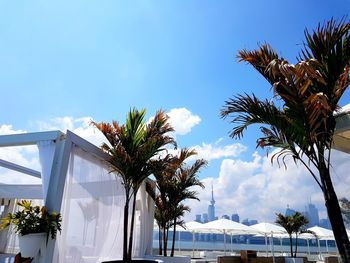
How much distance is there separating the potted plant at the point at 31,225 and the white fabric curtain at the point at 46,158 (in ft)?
1.61

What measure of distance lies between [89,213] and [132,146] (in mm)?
1505

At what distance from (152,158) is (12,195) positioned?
753 cm

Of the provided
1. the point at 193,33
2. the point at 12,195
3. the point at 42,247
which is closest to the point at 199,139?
the point at 193,33

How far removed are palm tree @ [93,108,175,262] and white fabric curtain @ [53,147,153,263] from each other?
57 centimetres

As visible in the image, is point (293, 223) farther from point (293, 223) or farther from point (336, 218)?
point (336, 218)

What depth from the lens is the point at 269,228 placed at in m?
14.6

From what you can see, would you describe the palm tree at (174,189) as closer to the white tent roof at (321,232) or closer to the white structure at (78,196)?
the white structure at (78,196)

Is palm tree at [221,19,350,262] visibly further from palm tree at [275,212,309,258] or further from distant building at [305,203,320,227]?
palm tree at [275,212,309,258]

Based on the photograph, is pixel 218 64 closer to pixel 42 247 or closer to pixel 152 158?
pixel 152 158

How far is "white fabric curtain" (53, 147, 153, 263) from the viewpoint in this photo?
512cm

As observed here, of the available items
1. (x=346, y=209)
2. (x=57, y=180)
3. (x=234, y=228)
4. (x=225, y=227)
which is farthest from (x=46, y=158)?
(x=234, y=228)

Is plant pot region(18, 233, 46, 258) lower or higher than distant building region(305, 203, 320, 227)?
lower

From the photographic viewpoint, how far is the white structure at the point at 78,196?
475 cm

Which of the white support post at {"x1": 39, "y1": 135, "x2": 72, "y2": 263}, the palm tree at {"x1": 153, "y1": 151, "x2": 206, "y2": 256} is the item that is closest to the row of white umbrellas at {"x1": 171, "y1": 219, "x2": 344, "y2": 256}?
the palm tree at {"x1": 153, "y1": 151, "x2": 206, "y2": 256}
